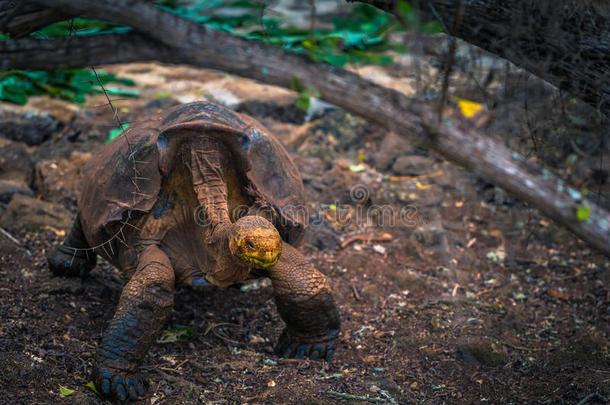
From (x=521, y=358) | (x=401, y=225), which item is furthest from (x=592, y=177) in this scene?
(x=521, y=358)

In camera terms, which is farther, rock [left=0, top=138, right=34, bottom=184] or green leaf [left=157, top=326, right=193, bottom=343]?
rock [left=0, top=138, right=34, bottom=184]

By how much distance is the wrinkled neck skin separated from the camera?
3146 mm

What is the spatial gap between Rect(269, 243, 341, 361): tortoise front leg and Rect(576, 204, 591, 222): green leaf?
147cm

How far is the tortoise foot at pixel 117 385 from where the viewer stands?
2957 mm

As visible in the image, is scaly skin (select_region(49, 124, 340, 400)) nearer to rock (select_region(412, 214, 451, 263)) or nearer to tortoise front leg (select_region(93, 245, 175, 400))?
tortoise front leg (select_region(93, 245, 175, 400))

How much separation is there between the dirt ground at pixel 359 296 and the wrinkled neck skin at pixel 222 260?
0.38m

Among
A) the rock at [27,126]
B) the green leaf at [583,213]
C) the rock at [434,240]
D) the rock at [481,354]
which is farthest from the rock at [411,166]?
the green leaf at [583,213]

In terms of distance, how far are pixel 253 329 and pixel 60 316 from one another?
0.94m

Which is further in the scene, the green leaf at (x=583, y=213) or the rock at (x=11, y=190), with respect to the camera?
the rock at (x=11, y=190)

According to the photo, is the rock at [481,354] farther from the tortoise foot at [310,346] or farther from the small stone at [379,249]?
the small stone at [379,249]

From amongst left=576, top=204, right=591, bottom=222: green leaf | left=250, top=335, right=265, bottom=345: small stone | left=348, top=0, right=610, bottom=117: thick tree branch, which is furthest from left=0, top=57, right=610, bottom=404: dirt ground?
left=348, top=0, right=610, bottom=117: thick tree branch

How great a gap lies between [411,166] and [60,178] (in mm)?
2453

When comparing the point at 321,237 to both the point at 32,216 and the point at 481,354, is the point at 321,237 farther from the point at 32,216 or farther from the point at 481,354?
the point at 32,216

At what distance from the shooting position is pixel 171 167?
3438mm
